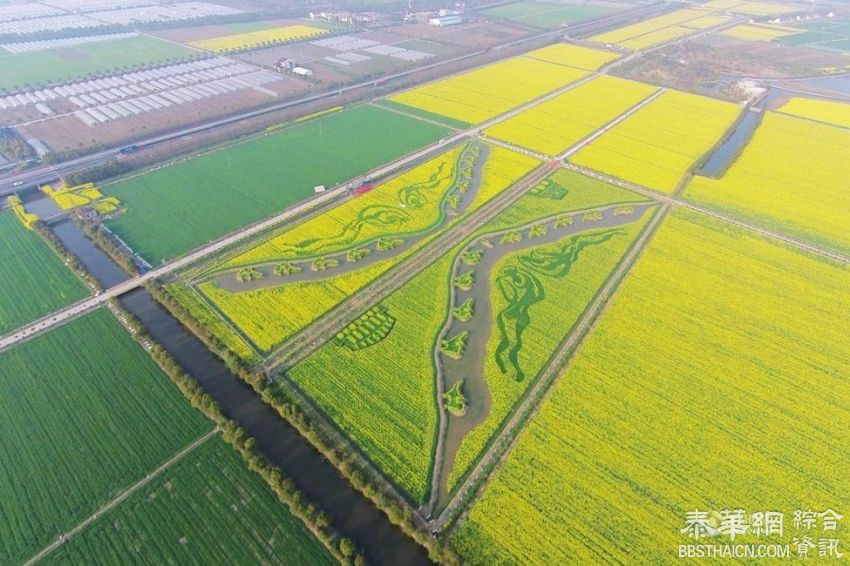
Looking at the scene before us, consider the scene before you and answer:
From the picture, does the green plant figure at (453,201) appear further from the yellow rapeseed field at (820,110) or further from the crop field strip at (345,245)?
the yellow rapeseed field at (820,110)

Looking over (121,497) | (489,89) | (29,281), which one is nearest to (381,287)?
(121,497)

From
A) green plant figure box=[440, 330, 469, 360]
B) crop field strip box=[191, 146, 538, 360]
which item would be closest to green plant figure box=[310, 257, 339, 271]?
crop field strip box=[191, 146, 538, 360]

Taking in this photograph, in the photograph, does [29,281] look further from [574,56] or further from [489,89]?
[574,56]

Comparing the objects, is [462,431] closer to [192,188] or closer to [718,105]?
[192,188]

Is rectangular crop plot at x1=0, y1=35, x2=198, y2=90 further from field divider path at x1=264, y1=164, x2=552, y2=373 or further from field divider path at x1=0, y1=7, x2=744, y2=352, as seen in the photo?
field divider path at x1=264, y1=164, x2=552, y2=373

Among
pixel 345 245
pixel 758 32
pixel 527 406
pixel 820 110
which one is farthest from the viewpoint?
pixel 758 32

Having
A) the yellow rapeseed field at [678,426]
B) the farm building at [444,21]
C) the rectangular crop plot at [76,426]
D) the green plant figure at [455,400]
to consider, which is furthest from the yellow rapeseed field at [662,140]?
the farm building at [444,21]

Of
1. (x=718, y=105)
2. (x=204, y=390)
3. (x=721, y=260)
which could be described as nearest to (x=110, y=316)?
(x=204, y=390)
